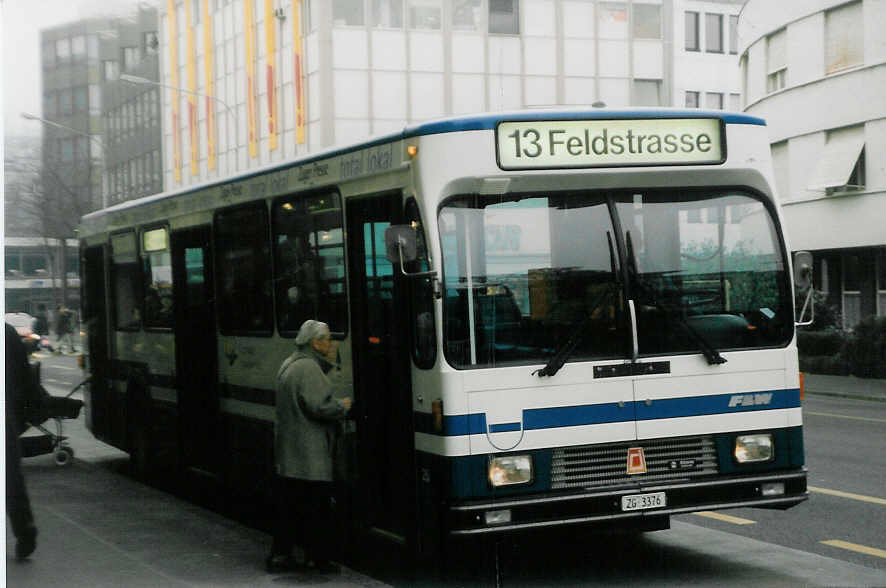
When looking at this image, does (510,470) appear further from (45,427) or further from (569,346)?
(45,427)

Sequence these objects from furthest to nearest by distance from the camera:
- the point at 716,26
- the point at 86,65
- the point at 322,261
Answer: the point at 716,26
the point at 322,261
the point at 86,65

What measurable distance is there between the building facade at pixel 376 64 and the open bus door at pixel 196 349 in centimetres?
228

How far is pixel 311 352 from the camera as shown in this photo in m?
8.73

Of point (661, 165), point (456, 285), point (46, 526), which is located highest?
point (661, 165)

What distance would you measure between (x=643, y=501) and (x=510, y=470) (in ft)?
2.72

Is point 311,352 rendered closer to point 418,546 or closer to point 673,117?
point 418,546

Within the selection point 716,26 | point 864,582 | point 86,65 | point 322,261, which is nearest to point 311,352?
point 322,261

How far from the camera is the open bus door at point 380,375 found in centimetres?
845

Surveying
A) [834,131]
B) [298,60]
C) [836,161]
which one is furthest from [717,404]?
[834,131]

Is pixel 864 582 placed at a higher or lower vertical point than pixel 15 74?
lower

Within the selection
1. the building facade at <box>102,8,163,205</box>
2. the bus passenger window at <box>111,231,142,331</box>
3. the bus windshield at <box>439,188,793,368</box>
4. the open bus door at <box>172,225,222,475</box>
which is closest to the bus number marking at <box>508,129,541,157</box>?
the bus windshield at <box>439,188,793,368</box>

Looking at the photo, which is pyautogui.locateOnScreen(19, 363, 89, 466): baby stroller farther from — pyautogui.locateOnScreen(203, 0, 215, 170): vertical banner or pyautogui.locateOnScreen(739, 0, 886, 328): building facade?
pyautogui.locateOnScreen(739, 0, 886, 328): building facade

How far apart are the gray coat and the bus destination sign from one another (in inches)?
72.9

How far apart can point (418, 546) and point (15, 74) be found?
12.0 ft
